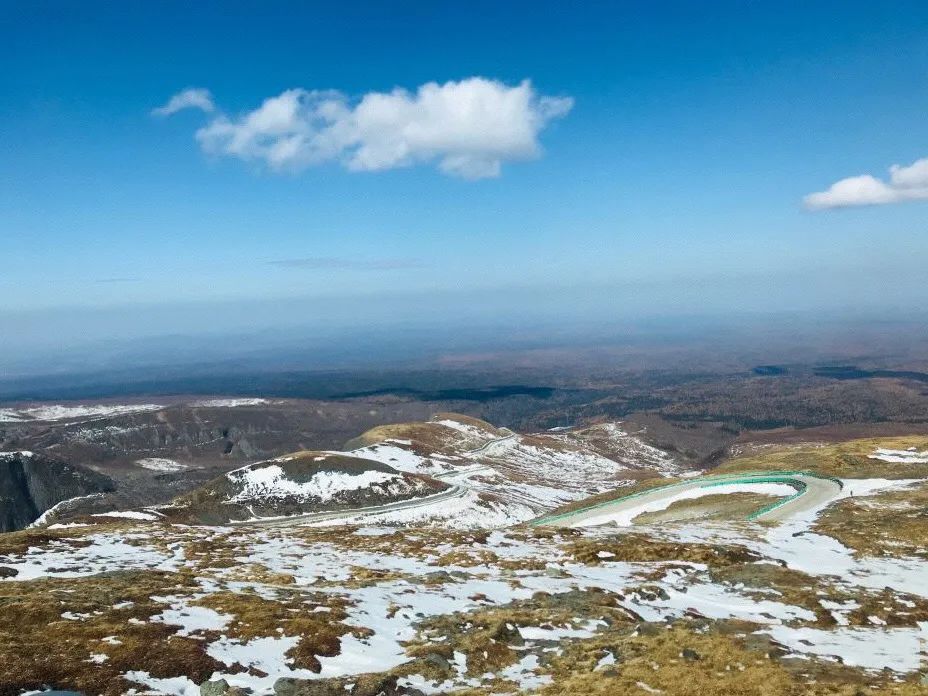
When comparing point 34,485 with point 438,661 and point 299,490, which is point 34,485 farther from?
point 438,661

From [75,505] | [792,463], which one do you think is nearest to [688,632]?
[792,463]

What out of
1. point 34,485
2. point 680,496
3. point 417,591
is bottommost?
point 34,485

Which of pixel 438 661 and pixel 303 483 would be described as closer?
pixel 438 661

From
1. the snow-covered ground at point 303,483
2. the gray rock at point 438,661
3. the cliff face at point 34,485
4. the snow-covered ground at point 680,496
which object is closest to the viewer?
the gray rock at point 438,661

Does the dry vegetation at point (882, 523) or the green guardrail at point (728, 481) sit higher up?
the dry vegetation at point (882, 523)

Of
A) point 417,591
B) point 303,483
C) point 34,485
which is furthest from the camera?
point 34,485

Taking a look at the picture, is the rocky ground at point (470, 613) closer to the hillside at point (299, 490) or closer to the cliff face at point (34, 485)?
the hillside at point (299, 490)

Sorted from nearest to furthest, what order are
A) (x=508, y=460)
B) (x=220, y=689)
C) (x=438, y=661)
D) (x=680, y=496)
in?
(x=220, y=689), (x=438, y=661), (x=680, y=496), (x=508, y=460)

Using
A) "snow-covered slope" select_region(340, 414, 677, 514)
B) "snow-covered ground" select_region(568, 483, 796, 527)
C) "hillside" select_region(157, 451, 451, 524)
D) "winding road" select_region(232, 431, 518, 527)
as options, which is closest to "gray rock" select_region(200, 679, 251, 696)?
"snow-covered ground" select_region(568, 483, 796, 527)

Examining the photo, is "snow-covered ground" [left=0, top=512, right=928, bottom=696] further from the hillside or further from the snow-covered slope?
the snow-covered slope

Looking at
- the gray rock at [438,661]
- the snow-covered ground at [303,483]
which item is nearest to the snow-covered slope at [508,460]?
the snow-covered ground at [303,483]

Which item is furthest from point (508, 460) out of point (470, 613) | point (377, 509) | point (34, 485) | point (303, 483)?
point (470, 613)
